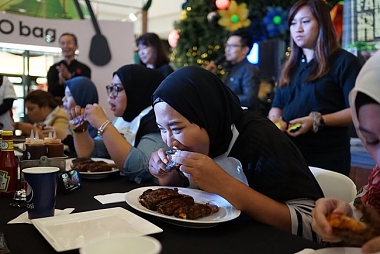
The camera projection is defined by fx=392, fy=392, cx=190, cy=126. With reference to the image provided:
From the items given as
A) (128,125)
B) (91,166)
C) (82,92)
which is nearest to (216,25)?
(82,92)

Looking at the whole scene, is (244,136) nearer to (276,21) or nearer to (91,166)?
(91,166)

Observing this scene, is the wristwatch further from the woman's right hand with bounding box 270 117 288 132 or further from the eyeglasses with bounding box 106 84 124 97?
the eyeglasses with bounding box 106 84 124 97

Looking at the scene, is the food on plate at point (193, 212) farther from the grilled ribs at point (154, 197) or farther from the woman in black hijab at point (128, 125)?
the woman in black hijab at point (128, 125)

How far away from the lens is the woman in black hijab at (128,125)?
5.60 feet

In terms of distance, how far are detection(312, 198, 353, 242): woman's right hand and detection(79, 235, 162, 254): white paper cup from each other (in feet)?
1.26

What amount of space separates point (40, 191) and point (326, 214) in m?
0.74

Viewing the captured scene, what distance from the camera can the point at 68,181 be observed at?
1.43 metres

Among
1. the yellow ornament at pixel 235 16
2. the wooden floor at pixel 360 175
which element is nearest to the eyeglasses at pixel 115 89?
the wooden floor at pixel 360 175

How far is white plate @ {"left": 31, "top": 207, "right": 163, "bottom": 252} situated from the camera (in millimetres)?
930

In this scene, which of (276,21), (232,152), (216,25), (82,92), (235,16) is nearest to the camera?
(232,152)

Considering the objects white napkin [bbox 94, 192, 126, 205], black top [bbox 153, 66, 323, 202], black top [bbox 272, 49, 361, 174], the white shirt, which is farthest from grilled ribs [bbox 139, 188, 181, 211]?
the white shirt

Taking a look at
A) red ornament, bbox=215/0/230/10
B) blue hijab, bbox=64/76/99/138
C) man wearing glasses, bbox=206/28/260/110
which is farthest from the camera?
red ornament, bbox=215/0/230/10

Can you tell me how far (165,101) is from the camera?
132 cm

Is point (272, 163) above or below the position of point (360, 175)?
above
